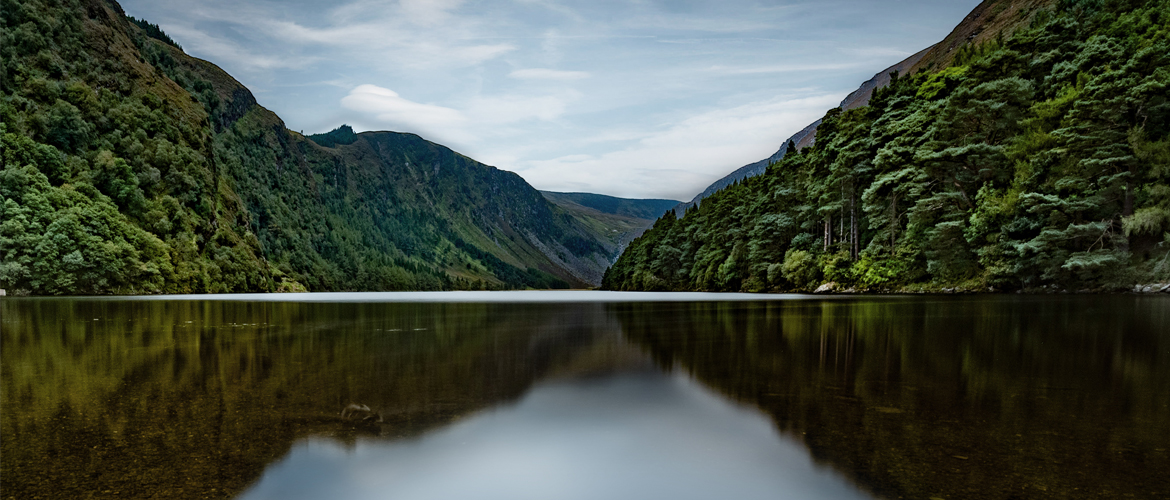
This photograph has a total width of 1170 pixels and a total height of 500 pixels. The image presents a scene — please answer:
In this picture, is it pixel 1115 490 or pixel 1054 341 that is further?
pixel 1054 341

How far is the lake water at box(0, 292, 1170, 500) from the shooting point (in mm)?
4500

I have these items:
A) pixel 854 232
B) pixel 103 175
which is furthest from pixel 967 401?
pixel 103 175

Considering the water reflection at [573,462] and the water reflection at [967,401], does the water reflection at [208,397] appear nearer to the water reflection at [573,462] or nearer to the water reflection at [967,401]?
the water reflection at [573,462]

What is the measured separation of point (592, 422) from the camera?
659 centimetres

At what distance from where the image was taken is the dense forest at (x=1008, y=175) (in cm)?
3694

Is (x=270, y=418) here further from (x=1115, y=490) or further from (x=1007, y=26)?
(x=1007, y=26)

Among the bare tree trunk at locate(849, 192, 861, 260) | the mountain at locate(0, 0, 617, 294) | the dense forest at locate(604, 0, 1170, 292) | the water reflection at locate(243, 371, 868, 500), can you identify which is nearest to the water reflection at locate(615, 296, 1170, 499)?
the water reflection at locate(243, 371, 868, 500)

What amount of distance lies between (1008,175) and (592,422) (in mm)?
51230

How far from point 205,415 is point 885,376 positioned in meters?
9.24

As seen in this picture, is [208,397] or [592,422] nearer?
[592,422]

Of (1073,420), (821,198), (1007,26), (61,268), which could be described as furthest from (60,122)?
(1007,26)

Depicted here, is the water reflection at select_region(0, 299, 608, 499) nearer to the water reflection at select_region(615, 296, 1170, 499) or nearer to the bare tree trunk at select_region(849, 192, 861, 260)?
the water reflection at select_region(615, 296, 1170, 499)

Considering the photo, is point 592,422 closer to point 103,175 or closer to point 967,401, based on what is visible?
point 967,401

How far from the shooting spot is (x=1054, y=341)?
13.6 metres
